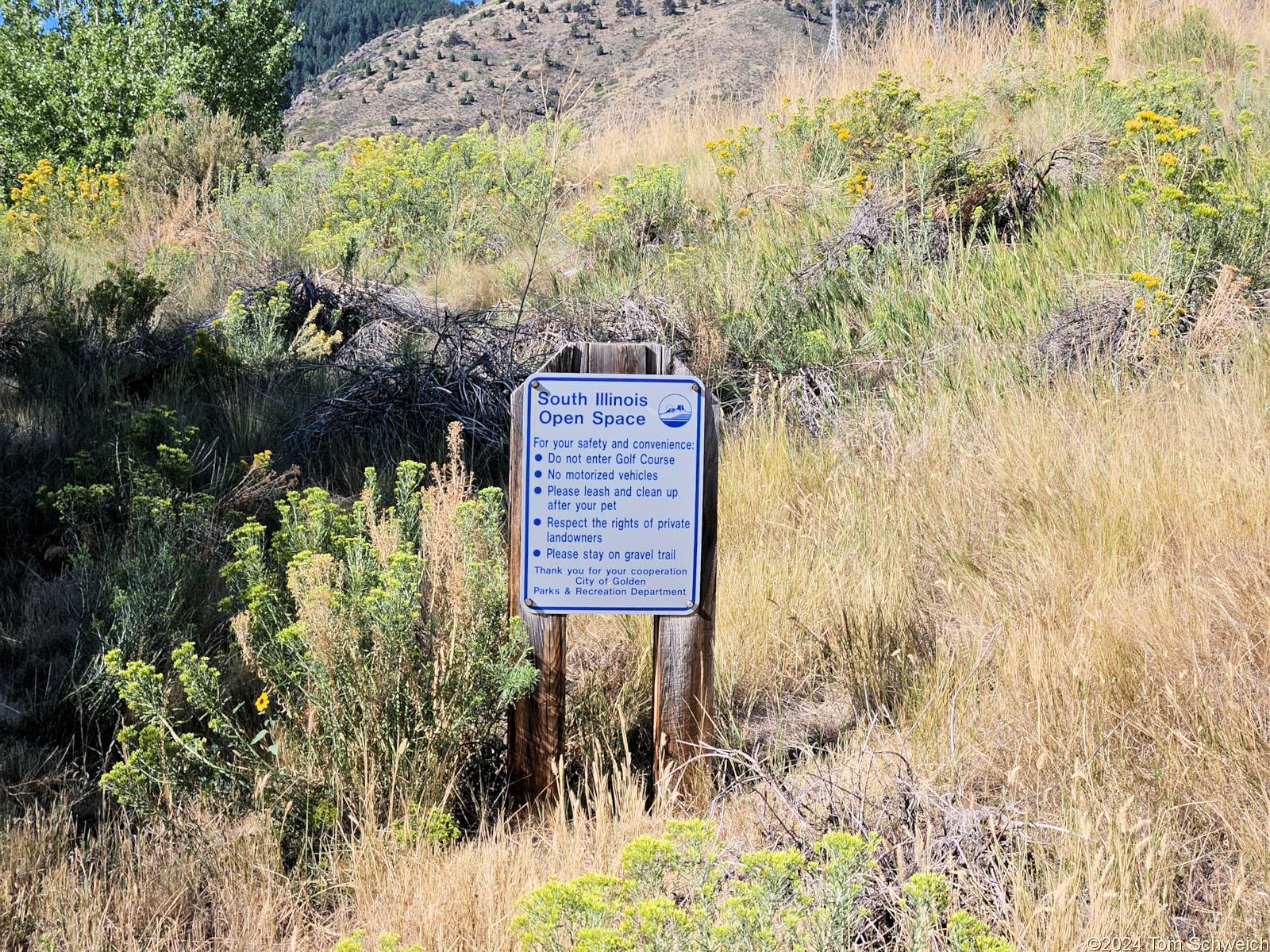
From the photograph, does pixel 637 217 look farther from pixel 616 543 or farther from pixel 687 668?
pixel 687 668

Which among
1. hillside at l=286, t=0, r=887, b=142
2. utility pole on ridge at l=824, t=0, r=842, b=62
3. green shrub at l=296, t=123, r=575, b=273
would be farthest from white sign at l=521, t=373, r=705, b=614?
hillside at l=286, t=0, r=887, b=142

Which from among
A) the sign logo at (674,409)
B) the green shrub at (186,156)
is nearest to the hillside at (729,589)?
the sign logo at (674,409)

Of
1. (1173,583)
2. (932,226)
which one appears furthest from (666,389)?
(932,226)

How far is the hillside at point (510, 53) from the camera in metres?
46.1

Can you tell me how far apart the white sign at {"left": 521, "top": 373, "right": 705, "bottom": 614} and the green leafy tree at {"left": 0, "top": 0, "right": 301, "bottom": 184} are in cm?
1507

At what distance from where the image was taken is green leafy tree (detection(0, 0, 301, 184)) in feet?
58.1

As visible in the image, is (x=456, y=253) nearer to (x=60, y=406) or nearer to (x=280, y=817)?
(x=60, y=406)

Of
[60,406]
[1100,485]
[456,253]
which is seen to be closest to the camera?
[1100,485]

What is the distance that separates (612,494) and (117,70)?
1929 centimetres

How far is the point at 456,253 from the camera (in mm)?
8750

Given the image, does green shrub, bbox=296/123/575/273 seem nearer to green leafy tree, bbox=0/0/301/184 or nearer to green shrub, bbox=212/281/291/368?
green shrub, bbox=212/281/291/368

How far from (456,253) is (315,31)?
436ft

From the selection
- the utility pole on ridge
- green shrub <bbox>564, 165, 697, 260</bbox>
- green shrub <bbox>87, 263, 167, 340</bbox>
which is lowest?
green shrub <bbox>87, 263, 167, 340</bbox>

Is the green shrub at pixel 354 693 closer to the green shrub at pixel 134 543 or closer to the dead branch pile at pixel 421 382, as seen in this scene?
the green shrub at pixel 134 543
